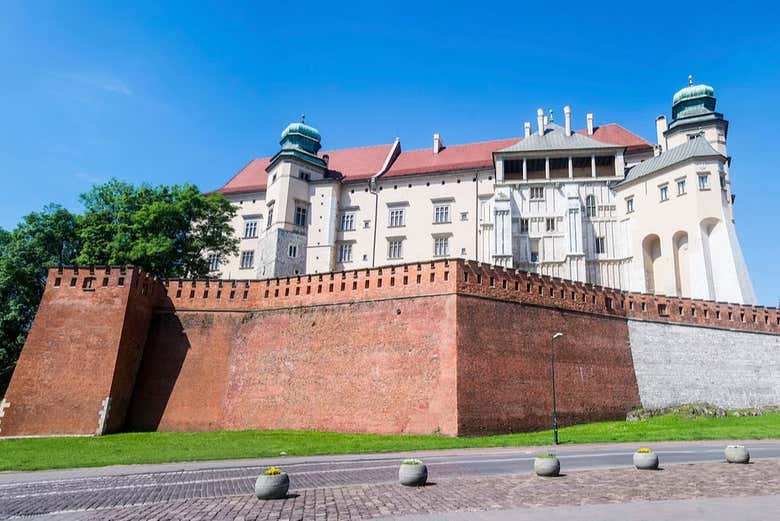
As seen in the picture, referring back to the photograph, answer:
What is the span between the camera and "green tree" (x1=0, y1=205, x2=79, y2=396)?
37062 millimetres

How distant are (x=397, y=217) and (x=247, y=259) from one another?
17.4 metres

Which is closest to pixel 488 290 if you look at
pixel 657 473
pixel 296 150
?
pixel 657 473

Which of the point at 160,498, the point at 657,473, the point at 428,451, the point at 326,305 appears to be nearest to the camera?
the point at 160,498

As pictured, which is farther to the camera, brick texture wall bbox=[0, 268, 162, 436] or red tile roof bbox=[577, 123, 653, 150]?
red tile roof bbox=[577, 123, 653, 150]

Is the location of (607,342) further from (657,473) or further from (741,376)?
(657,473)

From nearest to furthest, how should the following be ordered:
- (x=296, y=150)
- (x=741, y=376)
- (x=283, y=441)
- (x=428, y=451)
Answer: (x=428, y=451) < (x=283, y=441) < (x=741, y=376) < (x=296, y=150)

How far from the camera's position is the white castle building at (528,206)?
46438 mm

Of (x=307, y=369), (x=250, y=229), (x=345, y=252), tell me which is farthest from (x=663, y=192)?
(x=250, y=229)

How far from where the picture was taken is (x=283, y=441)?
25.8 meters

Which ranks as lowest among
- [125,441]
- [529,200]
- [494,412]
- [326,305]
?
[125,441]

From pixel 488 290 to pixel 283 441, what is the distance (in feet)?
42.5

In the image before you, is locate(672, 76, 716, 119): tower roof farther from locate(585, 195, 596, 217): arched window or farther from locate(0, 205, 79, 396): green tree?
locate(0, 205, 79, 396): green tree

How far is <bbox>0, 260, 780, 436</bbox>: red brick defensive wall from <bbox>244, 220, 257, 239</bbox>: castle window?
28.1m

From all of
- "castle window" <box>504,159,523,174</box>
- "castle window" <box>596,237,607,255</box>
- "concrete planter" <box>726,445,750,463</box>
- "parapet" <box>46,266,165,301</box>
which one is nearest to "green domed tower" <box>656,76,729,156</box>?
"castle window" <box>596,237,607,255</box>
